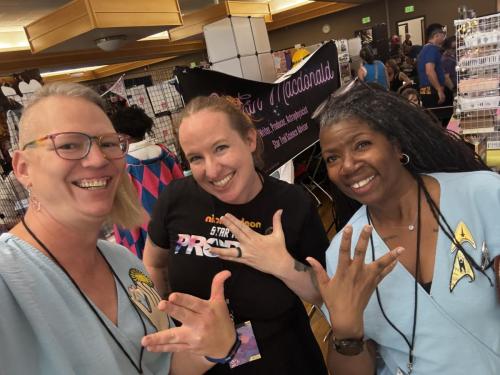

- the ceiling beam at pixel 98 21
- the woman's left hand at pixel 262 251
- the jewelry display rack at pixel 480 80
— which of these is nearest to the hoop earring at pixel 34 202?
the woman's left hand at pixel 262 251

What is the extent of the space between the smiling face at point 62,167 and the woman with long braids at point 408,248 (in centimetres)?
64

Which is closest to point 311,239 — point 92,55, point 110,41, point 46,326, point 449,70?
point 46,326

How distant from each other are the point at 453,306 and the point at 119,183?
1019mm

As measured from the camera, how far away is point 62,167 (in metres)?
0.85

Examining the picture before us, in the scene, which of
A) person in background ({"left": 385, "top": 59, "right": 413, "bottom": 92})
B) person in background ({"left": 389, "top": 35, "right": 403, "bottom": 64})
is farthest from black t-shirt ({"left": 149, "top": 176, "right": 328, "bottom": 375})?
person in background ({"left": 389, "top": 35, "right": 403, "bottom": 64})

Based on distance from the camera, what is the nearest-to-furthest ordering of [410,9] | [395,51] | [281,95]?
1. [281,95]
2. [395,51]
3. [410,9]

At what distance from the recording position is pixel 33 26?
5457 mm

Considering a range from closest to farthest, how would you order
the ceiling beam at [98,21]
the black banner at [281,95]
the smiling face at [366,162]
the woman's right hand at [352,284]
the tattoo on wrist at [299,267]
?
1. the woman's right hand at [352,284]
2. the smiling face at [366,162]
3. the tattoo on wrist at [299,267]
4. the black banner at [281,95]
5. the ceiling beam at [98,21]

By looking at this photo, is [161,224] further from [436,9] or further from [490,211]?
[436,9]

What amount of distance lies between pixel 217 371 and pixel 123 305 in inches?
22.1

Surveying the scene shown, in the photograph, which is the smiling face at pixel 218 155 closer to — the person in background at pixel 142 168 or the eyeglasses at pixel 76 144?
the eyeglasses at pixel 76 144

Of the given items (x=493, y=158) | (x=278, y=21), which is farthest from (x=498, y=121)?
(x=278, y=21)

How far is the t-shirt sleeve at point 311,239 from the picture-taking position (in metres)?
1.34

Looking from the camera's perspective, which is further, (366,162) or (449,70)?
(449,70)
